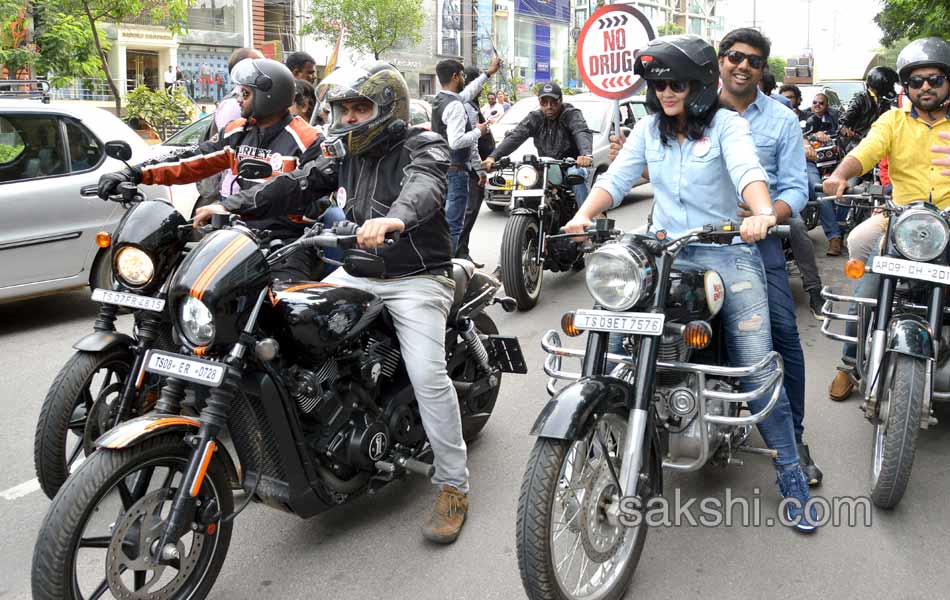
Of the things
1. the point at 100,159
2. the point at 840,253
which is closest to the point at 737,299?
the point at 100,159

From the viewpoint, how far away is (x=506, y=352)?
4.41 metres

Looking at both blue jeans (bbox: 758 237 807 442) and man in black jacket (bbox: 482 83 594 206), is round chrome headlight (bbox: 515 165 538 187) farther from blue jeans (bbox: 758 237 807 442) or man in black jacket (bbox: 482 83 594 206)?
blue jeans (bbox: 758 237 807 442)

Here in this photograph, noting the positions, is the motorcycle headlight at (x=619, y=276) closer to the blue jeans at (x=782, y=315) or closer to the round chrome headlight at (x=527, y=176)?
the blue jeans at (x=782, y=315)

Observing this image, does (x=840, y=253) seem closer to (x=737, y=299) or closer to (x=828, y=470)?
(x=828, y=470)

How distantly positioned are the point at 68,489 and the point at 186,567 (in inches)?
20.9

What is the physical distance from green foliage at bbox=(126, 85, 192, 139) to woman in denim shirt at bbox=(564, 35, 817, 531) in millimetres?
18479

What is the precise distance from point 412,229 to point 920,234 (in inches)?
84.2

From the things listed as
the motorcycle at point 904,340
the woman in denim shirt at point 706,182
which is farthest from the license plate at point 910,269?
the woman in denim shirt at point 706,182

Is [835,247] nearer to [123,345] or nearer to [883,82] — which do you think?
[883,82]

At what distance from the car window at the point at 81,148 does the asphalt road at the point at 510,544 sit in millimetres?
2608

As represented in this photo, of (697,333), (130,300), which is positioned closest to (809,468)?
(697,333)

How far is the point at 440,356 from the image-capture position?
12.0ft

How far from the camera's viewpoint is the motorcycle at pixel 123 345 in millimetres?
3570

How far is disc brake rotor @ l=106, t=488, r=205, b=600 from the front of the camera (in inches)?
108
